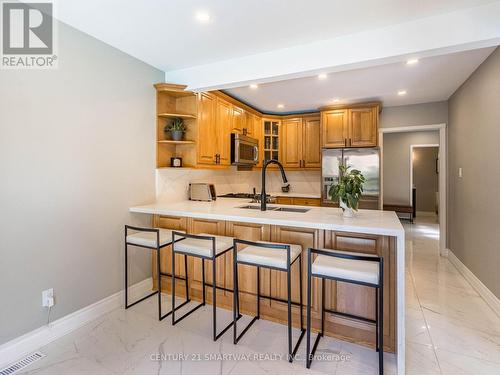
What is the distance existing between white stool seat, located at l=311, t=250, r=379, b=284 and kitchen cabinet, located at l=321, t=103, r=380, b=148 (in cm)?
280

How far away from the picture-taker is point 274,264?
1854mm

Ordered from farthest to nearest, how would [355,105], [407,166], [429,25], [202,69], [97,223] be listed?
[407,166]
[355,105]
[202,69]
[97,223]
[429,25]

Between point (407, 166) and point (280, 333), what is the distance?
6.65 metres

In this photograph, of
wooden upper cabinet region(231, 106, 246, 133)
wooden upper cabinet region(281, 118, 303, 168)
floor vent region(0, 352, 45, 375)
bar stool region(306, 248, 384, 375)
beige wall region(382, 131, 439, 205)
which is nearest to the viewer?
bar stool region(306, 248, 384, 375)

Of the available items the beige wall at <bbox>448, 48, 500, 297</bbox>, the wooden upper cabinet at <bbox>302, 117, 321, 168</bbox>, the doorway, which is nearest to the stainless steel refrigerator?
Answer: the wooden upper cabinet at <bbox>302, 117, 321, 168</bbox>

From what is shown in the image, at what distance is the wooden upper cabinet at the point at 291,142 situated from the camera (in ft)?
15.8

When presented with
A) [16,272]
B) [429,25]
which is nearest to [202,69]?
[429,25]

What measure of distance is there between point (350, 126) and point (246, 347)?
3502 mm

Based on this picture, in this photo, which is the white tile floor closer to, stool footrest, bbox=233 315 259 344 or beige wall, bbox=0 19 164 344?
stool footrest, bbox=233 315 259 344

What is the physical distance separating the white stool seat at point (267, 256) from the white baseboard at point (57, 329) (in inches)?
58.3

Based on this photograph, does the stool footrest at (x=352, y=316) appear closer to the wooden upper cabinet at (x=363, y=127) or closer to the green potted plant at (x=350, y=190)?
the green potted plant at (x=350, y=190)

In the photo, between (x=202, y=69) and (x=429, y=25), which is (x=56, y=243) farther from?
(x=429, y=25)

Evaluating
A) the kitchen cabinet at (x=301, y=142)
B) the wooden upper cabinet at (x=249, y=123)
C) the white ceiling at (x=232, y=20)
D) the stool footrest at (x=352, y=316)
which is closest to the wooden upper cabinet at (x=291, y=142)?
the kitchen cabinet at (x=301, y=142)

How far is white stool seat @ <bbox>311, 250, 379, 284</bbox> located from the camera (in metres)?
1.60
